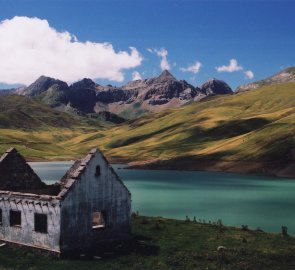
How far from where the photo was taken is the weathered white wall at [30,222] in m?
36.3

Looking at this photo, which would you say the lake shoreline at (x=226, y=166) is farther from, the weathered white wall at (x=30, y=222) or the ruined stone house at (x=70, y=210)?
the weathered white wall at (x=30, y=222)

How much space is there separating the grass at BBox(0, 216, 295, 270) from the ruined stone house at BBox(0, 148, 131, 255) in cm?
135

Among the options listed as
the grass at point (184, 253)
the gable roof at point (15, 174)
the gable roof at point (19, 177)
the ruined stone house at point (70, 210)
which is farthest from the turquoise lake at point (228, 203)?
the gable roof at point (15, 174)

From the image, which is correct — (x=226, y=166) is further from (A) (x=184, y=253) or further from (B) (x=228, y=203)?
(A) (x=184, y=253)

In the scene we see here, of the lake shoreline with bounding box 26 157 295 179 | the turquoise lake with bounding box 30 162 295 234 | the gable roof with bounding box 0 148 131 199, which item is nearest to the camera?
the gable roof with bounding box 0 148 131 199

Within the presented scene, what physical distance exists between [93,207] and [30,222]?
5.00m

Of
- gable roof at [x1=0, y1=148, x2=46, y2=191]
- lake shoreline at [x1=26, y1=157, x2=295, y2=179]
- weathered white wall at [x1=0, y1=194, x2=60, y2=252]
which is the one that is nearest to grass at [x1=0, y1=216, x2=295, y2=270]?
weathered white wall at [x1=0, y1=194, x2=60, y2=252]

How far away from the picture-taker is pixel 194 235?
148 feet

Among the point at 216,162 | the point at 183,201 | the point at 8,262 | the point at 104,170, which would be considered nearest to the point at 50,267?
the point at 8,262

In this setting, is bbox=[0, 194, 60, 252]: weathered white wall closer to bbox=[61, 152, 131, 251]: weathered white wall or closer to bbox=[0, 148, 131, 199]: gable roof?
bbox=[61, 152, 131, 251]: weathered white wall

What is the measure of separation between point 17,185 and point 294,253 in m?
24.2

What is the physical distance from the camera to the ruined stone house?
36.5 m

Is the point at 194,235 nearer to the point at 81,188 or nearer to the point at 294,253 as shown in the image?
the point at 294,253

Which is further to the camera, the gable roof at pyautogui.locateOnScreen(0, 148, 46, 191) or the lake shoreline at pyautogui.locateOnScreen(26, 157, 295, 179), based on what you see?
the lake shoreline at pyautogui.locateOnScreen(26, 157, 295, 179)
